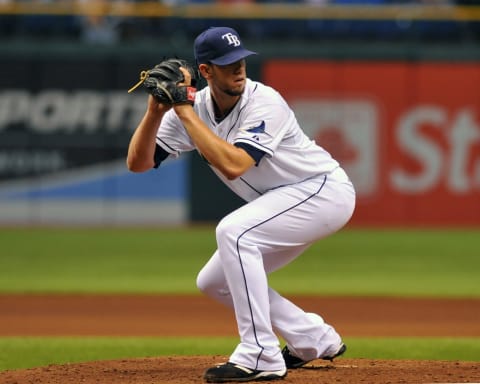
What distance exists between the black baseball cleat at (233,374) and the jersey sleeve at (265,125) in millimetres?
1050

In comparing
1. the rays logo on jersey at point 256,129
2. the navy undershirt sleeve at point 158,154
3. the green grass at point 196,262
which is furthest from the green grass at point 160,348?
the green grass at point 196,262

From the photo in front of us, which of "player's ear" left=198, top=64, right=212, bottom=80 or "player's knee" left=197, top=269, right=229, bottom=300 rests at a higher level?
"player's ear" left=198, top=64, right=212, bottom=80

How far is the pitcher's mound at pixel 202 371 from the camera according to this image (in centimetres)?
552

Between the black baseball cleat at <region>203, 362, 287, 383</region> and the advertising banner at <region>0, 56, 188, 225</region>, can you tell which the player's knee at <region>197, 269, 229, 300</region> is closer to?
the black baseball cleat at <region>203, 362, 287, 383</region>

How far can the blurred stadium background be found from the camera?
54.5 ft

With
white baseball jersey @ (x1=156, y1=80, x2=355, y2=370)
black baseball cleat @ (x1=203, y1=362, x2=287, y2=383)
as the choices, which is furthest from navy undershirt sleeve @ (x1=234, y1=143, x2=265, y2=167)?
black baseball cleat @ (x1=203, y1=362, x2=287, y2=383)

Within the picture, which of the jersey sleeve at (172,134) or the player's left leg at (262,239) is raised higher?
the jersey sleeve at (172,134)

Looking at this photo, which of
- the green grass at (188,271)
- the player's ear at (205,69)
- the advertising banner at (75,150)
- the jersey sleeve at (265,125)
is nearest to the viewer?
the jersey sleeve at (265,125)

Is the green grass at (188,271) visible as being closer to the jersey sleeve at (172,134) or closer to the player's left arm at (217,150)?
the jersey sleeve at (172,134)

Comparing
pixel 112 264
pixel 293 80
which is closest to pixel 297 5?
pixel 293 80

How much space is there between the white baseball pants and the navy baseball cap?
2.37 ft

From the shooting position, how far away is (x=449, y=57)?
17078 mm

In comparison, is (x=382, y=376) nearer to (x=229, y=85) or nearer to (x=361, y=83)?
(x=229, y=85)

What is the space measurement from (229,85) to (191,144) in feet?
1.75
